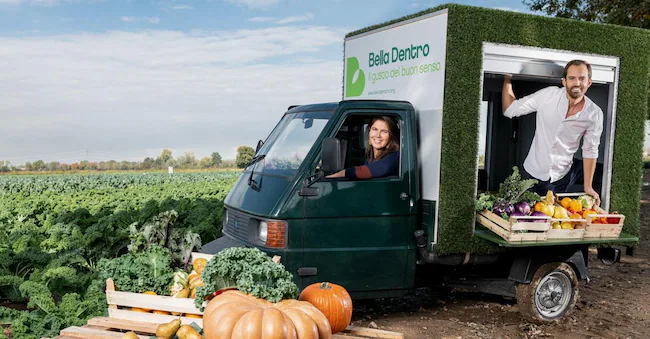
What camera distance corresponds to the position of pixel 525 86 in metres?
7.64

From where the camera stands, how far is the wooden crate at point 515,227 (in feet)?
20.2

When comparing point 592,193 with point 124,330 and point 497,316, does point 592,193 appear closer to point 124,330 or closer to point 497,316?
point 497,316

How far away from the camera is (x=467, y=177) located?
20.7 ft

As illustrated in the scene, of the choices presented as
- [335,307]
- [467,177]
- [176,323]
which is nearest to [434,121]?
[467,177]

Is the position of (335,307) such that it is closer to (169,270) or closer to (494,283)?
(169,270)

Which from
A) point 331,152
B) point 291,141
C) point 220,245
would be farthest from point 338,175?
point 220,245

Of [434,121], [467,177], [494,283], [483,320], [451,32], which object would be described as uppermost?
[451,32]

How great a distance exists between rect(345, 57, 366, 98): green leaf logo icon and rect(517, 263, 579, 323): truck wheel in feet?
10.1

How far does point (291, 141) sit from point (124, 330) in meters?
2.82

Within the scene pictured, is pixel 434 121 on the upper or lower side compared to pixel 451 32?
lower

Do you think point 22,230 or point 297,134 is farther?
point 22,230

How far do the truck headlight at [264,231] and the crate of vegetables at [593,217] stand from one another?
3429 mm

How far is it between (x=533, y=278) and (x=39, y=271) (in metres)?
5.64

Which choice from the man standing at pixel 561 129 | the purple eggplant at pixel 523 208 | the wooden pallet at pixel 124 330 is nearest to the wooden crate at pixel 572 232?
the purple eggplant at pixel 523 208
